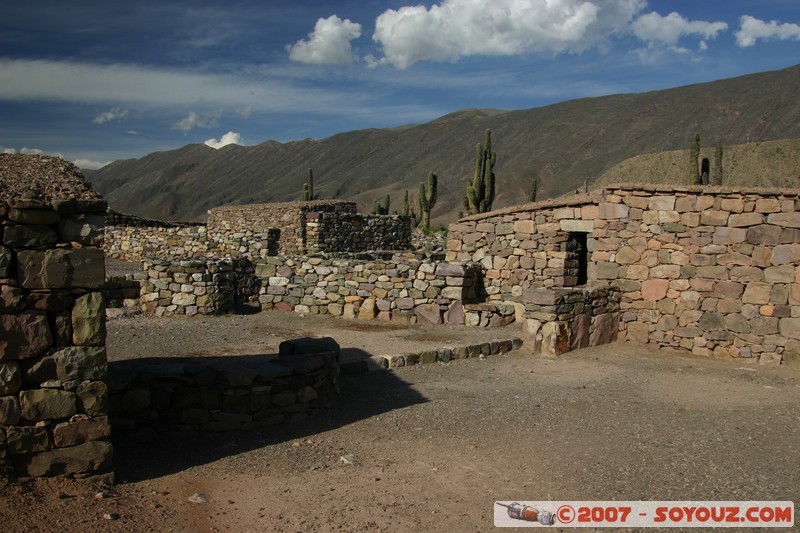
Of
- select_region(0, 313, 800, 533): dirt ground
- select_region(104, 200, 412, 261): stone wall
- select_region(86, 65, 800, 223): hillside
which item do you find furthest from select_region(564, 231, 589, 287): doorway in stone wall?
select_region(86, 65, 800, 223): hillside

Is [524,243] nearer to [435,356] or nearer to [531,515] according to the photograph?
[435,356]

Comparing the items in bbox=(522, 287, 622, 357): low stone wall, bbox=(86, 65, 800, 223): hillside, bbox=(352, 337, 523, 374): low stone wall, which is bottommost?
bbox=(352, 337, 523, 374): low stone wall

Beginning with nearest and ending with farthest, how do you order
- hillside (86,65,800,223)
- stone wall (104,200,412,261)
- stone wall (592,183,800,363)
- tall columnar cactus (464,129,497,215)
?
stone wall (592,183,800,363)
stone wall (104,200,412,261)
tall columnar cactus (464,129,497,215)
hillside (86,65,800,223)

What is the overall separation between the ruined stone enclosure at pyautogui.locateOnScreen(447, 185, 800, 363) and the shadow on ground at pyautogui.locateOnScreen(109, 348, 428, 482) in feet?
11.0

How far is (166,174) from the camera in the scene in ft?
397

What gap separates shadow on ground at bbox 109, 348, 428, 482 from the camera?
5260 millimetres

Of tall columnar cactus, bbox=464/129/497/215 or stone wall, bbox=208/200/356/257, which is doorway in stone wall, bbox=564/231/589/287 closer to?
stone wall, bbox=208/200/356/257

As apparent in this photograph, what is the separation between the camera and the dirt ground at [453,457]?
14.2 feet

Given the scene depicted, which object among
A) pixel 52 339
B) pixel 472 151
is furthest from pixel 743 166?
pixel 52 339

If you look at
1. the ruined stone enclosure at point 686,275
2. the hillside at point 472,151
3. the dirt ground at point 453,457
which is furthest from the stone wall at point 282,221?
the hillside at point 472,151

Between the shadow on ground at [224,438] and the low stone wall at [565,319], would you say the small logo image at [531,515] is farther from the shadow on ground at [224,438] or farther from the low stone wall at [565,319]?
the low stone wall at [565,319]

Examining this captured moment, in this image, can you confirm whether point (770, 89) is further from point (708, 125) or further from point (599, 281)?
point (599, 281)

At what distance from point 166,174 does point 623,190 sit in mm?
121448

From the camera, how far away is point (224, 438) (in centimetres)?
602
